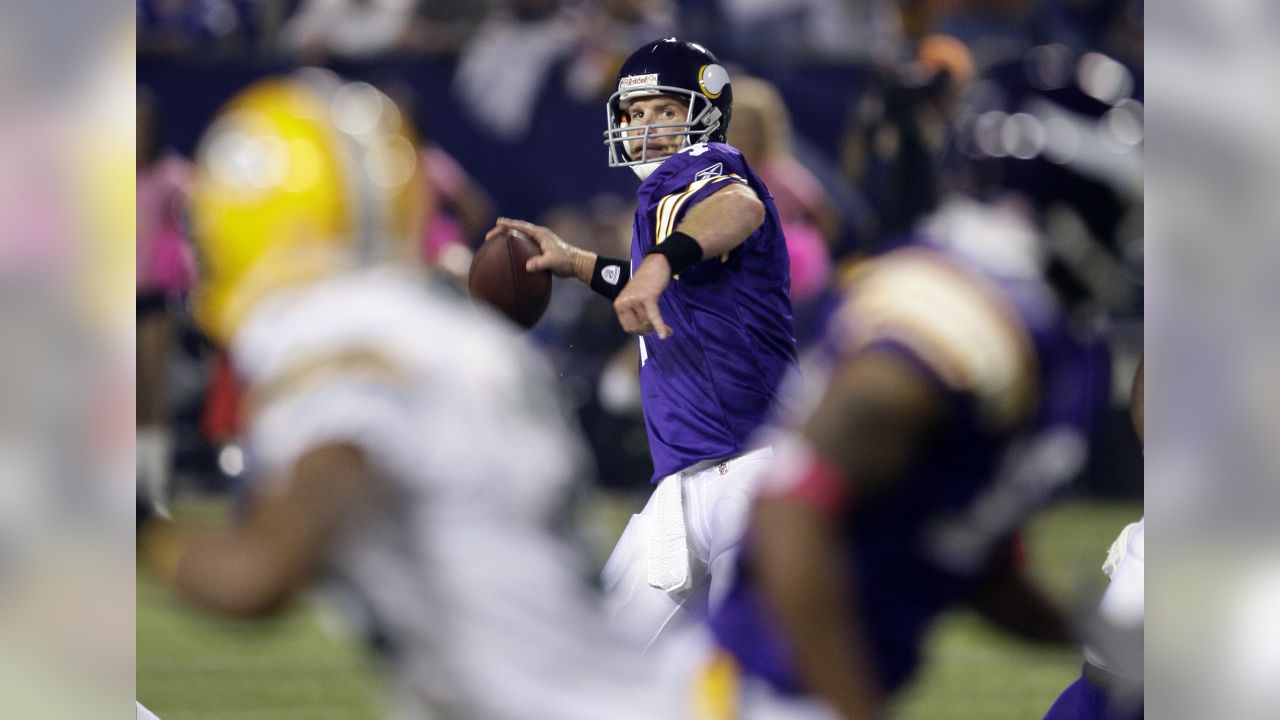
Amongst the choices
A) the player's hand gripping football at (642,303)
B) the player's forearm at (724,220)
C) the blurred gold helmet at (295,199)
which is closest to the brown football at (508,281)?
the player's forearm at (724,220)

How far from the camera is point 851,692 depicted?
1966 millimetres

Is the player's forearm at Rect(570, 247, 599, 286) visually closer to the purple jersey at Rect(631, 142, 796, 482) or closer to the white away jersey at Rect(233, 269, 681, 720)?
the purple jersey at Rect(631, 142, 796, 482)

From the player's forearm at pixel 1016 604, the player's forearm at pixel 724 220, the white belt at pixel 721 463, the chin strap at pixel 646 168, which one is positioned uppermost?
the chin strap at pixel 646 168

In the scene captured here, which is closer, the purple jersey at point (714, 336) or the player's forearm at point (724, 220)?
the player's forearm at point (724, 220)

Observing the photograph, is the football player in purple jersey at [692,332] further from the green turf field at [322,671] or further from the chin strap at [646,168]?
the green turf field at [322,671]

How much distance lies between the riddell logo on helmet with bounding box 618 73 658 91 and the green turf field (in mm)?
1610

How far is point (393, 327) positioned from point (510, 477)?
236 millimetres

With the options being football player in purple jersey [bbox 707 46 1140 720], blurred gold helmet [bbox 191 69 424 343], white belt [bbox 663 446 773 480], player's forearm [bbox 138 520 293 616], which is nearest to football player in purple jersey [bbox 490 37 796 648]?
white belt [bbox 663 446 773 480]

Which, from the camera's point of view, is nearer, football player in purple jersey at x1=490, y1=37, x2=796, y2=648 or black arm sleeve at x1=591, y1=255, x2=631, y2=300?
football player in purple jersey at x1=490, y1=37, x2=796, y2=648

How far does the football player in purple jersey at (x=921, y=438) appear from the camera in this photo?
1971mm

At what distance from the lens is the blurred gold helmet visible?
2287 mm

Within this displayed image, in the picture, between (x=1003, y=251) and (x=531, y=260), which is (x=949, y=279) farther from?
(x=531, y=260)

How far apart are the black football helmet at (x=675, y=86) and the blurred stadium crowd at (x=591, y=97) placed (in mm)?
3533

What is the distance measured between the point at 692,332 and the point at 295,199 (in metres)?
1.30
